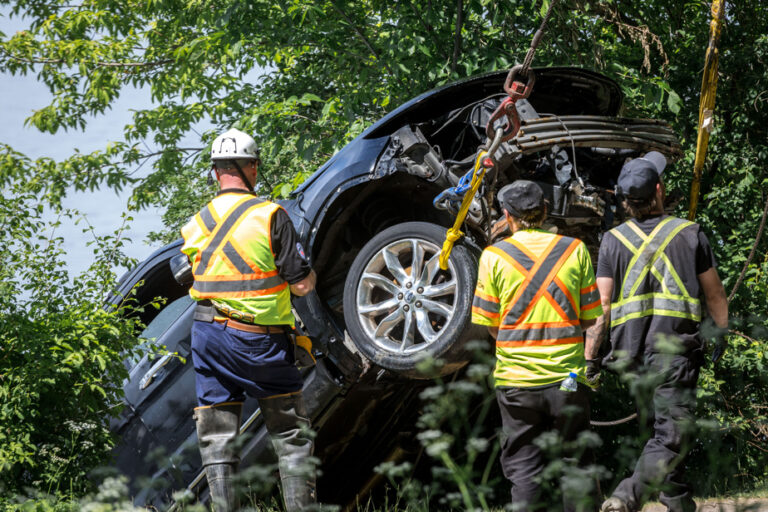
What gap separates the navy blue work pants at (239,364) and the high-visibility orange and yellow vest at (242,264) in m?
0.11

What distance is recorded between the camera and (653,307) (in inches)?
181

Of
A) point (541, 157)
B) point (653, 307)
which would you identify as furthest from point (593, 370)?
point (541, 157)

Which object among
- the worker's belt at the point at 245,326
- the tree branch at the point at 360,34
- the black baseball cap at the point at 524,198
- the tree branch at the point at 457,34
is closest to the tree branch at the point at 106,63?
the tree branch at the point at 360,34

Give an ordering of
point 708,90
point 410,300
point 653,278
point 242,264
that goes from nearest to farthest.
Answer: point 242,264
point 653,278
point 410,300
point 708,90

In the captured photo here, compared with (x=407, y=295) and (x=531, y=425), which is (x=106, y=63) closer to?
(x=407, y=295)

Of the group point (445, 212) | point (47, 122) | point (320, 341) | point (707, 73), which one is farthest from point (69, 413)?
point (47, 122)

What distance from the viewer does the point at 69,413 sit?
17.6 feet

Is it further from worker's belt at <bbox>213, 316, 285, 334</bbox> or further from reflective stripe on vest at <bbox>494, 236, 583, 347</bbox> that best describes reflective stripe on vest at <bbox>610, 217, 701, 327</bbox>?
worker's belt at <bbox>213, 316, 285, 334</bbox>

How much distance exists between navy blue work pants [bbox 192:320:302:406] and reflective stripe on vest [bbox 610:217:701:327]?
172 centimetres

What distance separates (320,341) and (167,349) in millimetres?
1123

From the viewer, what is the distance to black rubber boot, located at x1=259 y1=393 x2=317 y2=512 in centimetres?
434

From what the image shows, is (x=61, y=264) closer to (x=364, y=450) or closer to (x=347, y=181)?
(x=347, y=181)

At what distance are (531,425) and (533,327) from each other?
425mm

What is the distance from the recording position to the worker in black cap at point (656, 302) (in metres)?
4.50
